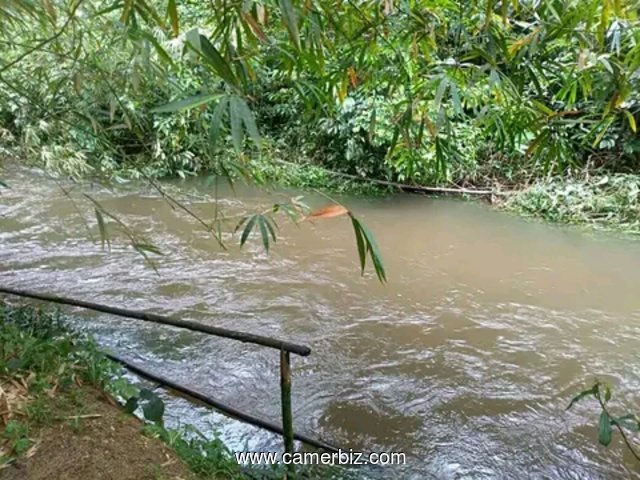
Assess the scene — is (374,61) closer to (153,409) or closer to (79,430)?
(153,409)

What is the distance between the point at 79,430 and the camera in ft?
5.25

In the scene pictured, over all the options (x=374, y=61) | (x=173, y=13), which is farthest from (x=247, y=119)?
(x=374, y=61)

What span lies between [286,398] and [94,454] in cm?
57

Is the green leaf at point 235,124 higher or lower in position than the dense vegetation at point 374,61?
lower

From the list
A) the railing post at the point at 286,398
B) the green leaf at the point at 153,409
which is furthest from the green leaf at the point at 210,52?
the green leaf at the point at 153,409

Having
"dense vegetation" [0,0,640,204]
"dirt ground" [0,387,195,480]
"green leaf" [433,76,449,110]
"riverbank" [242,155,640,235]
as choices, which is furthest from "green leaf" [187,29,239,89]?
"riverbank" [242,155,640,235]

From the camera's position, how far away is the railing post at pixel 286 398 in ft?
5.42

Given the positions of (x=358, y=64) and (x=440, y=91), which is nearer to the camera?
(x=440, y=91)

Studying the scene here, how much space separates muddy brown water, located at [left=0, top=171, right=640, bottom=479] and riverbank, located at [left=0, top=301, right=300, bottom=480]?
1.43ft

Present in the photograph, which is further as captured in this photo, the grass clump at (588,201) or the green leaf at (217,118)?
the grass clump at (588,201)

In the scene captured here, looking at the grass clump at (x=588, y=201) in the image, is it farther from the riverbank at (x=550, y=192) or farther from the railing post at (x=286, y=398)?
the railing post at (x=286, y=398)

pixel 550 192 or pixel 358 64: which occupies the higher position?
pixel 358 64

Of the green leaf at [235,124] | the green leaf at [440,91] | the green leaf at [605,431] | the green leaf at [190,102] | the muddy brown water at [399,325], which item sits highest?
the green leaf at [440,91]

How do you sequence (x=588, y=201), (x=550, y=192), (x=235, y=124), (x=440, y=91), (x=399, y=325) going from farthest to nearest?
(x=550, y=192)
(x=588, y=201)
(x=399, y=325)
(x=440, y=91)
(x=235, y=124)
